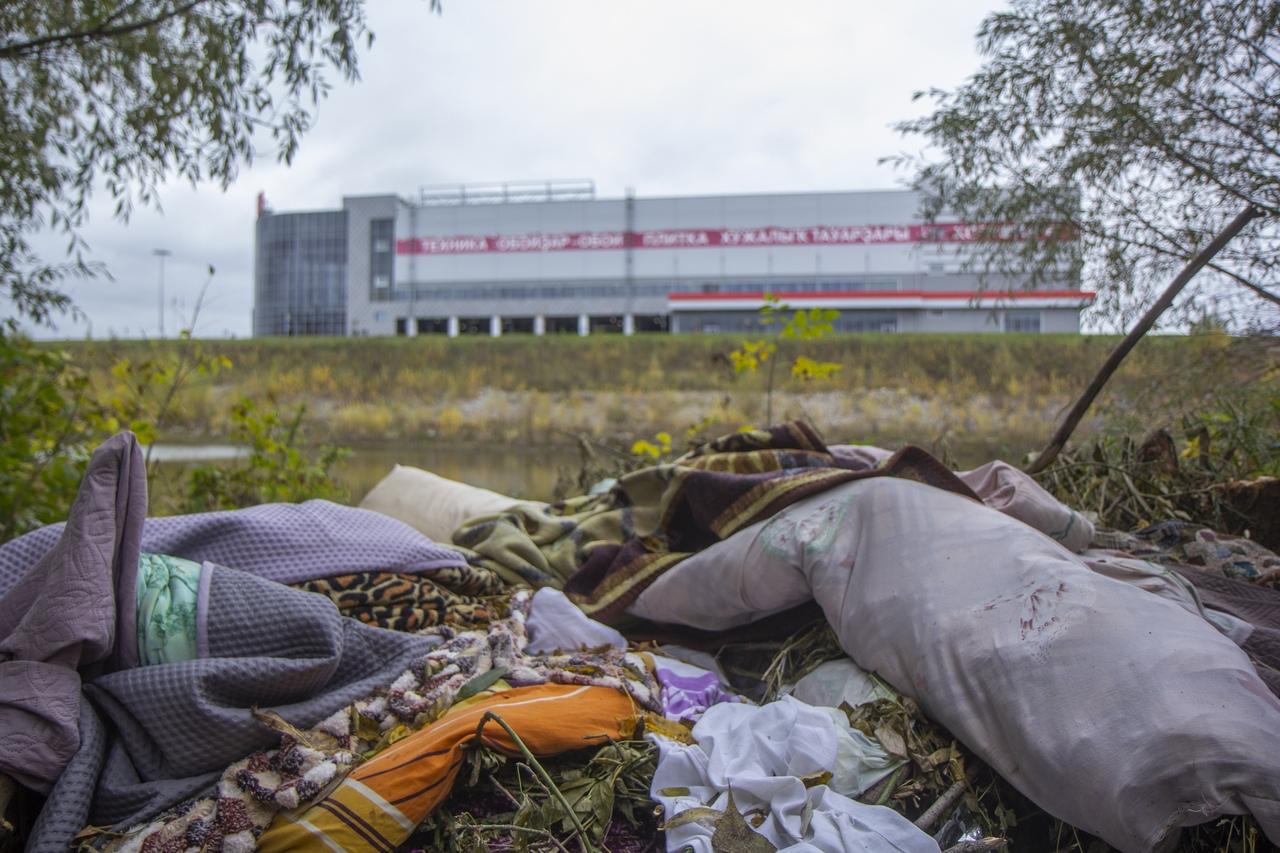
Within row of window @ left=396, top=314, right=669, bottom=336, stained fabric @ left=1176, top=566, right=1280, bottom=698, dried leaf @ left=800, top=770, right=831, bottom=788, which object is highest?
row of window @ left=396, top=314, right=669, bottom=336

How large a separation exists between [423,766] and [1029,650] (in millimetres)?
828

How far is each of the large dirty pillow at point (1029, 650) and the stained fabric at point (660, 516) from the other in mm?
98

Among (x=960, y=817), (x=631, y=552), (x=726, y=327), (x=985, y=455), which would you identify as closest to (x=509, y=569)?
(x=631, y=552)

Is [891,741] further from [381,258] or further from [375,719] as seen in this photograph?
[381,258]

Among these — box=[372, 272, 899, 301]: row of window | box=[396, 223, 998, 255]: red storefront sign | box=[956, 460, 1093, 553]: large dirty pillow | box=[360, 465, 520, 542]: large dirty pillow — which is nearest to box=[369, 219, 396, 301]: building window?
box=[372, 272, 899, 301]: row of window

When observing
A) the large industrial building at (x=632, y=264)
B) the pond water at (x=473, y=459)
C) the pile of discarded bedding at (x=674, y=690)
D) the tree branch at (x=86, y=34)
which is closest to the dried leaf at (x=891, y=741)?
the pile of discarded bedding at (x=674, y=690)

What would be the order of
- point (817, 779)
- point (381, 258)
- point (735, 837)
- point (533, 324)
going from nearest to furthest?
1. point (735, 837)
2. point (817, 779)
3. point (533, 324)
4. point (381, 258)

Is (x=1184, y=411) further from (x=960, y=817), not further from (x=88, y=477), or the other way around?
(x=88, y=477)

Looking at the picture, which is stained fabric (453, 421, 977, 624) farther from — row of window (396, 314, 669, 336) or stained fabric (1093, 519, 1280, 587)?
row of window (396, 314, 669, 336)

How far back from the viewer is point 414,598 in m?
1.57

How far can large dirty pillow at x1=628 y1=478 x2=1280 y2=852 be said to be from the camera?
908 millimetres

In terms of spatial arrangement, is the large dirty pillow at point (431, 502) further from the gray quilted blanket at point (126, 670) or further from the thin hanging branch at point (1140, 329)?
the thin hanging branch at point (1140, 329)

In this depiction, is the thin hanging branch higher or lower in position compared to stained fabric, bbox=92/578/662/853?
higher

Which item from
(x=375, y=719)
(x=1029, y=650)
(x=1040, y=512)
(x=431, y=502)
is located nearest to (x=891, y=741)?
(x=1029, y=650)
